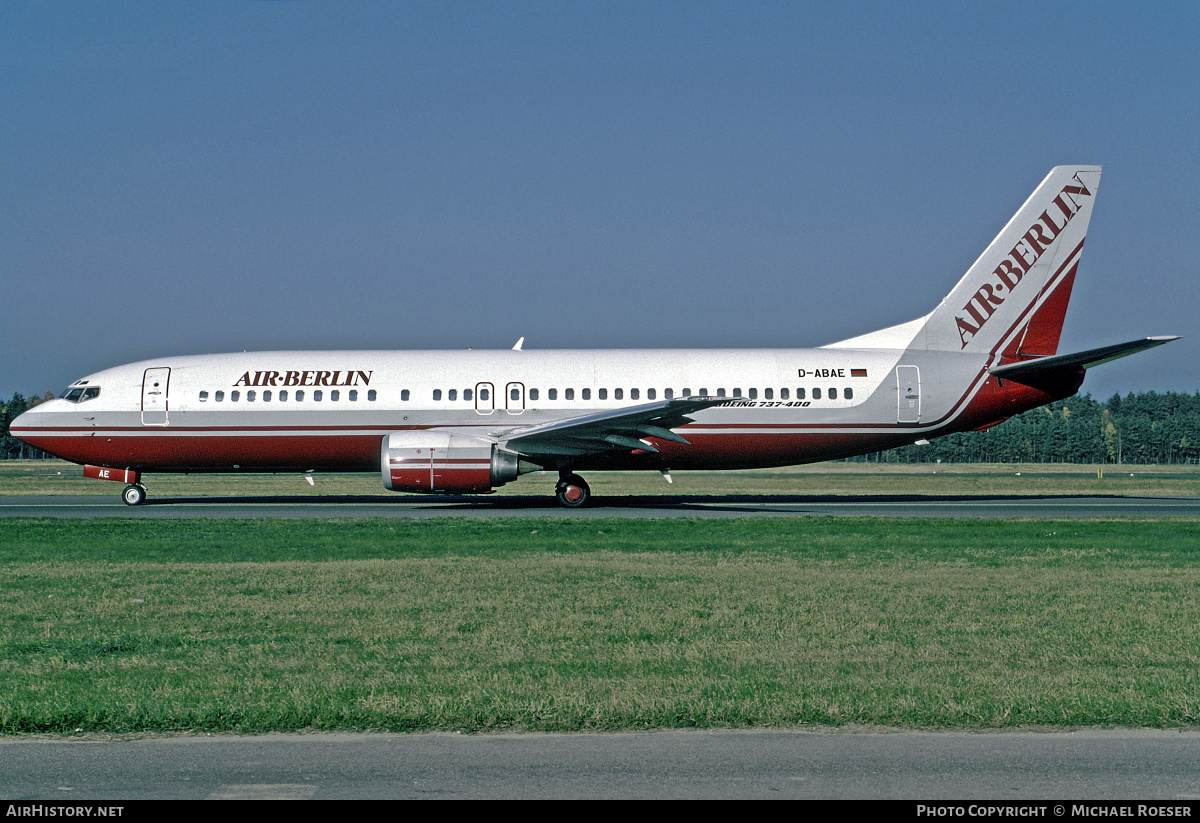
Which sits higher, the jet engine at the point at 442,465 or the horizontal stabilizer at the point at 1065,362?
the horizontal stabilizer at the point at 1065,362

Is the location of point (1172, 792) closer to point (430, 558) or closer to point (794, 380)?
point (430, 558)

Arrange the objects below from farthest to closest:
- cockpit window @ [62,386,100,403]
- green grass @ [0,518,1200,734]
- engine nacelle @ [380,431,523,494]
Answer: cockpit window @ [62,386,100,403] < engine nacelle @ [380,431,523,494] < green grass @ [0,518,1200,734]

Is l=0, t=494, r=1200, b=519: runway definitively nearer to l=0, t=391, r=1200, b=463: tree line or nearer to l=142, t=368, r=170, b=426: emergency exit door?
l=142, t=368, r=170, b=426: emergency exit door

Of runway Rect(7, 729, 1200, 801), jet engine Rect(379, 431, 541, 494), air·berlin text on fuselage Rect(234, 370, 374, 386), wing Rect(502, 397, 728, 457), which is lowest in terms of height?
runway Rect(7, 729, 1200, 801)

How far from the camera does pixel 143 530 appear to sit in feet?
68.3

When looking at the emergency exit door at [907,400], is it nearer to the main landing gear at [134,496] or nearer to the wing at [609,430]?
the wing at [609,430]

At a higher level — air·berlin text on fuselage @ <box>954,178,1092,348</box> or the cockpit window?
air·berlin text on fuselage @ <box>954,178,1092,348</box>

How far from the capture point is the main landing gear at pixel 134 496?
28.9m

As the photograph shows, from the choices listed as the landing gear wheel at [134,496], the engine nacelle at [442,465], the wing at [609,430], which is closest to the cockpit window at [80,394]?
the landing gear wheel at [134,496]

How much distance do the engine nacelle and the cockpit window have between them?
909cm

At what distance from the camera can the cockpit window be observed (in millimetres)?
29125

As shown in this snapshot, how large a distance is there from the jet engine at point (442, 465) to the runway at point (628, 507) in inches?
28.4

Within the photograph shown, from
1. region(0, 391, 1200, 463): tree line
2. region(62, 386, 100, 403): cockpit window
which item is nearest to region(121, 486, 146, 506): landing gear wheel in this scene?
region(62, 386, 100, 403): cockpit window

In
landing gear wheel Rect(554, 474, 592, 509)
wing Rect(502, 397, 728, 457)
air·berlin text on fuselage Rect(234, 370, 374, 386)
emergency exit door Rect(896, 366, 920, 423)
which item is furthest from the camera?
emergency exit door Rect(896, 366, 920, 423)
